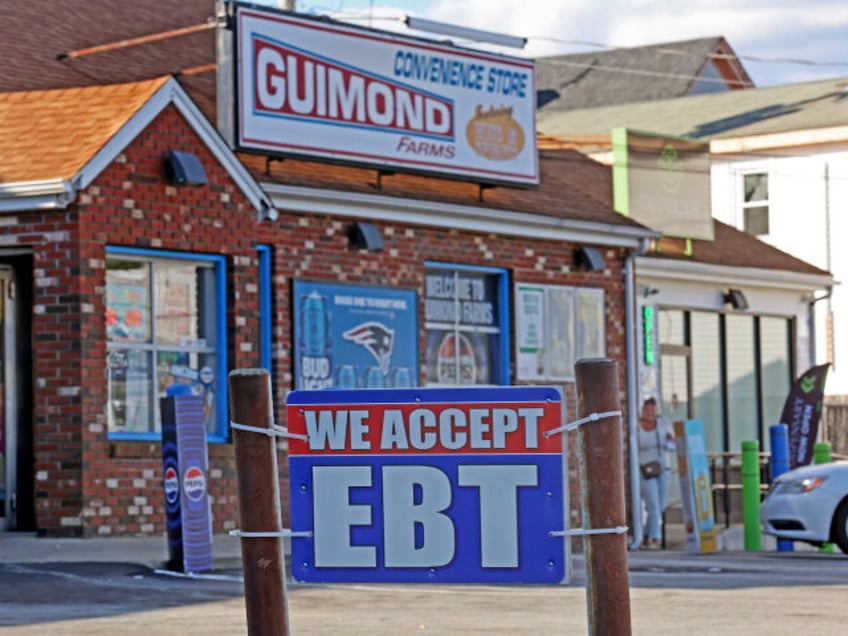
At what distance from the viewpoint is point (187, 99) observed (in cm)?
1883

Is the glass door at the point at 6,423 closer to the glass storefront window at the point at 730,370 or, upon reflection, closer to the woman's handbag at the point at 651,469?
the woman's handbag at the point at 651,469

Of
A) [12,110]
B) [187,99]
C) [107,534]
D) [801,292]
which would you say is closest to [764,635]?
[107,534]

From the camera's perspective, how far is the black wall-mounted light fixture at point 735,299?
96.8ft

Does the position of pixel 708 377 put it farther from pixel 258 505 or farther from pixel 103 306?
pixel 258 505

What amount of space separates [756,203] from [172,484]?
2477 centimetres

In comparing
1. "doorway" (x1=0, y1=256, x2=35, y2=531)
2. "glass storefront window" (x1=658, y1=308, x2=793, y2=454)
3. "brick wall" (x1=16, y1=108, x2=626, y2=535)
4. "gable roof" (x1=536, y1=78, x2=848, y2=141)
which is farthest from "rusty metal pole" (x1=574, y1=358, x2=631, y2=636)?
"gable roof" (x1=536, y1=78, x2=848, y2=141)

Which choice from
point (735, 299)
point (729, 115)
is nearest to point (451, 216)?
point (735, 299)

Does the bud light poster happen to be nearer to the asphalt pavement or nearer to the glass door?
the glass door

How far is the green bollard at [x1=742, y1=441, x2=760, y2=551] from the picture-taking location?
2070cm

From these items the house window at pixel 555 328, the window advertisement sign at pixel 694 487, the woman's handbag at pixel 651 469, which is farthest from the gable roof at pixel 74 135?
the woman's handbag at pixel 651 469

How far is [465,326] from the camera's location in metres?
23.0

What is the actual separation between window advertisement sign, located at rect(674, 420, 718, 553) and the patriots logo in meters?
3.41

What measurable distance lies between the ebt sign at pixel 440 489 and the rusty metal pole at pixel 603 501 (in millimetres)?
127

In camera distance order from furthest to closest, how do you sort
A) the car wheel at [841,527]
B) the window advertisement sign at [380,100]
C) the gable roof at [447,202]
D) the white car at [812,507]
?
the gable roof at [447,202], the window advertisement sign at [380,100], the white car at [812,507], the car wheel at [841,527]
